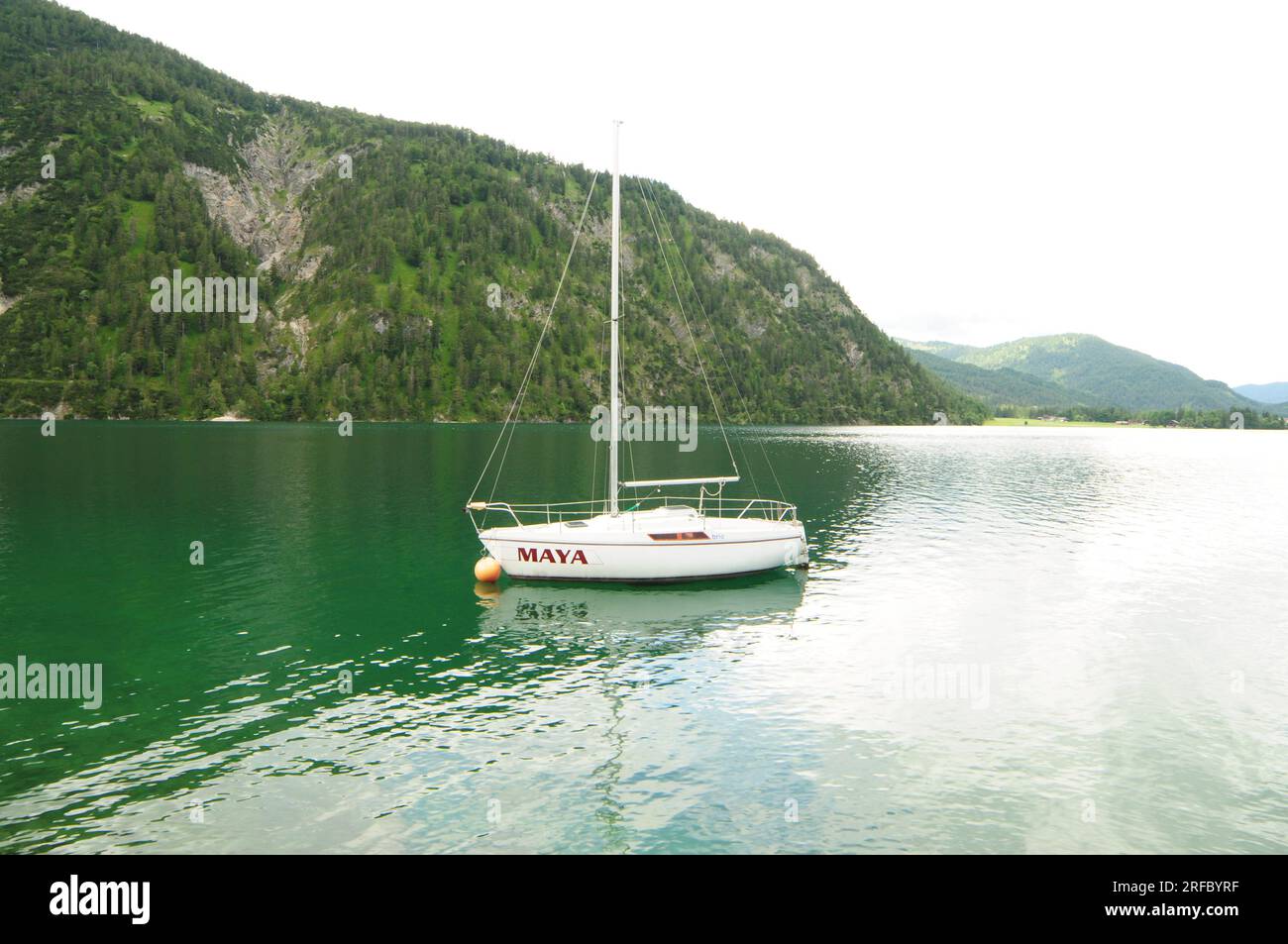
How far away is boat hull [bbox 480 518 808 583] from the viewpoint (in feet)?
119

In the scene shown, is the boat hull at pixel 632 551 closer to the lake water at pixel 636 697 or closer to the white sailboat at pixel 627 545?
the white sailboat at pixel 627 545

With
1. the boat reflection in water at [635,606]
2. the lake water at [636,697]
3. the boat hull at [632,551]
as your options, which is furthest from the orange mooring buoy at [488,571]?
the lake water at [636,697]

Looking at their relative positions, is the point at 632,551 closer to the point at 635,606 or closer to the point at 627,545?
the point at 627,545

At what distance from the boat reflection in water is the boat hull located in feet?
2.65

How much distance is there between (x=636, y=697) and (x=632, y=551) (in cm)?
1322

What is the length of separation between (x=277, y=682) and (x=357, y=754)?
7.10 metres

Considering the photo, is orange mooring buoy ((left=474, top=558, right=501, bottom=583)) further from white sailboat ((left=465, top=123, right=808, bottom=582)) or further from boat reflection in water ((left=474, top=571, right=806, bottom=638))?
boat reflection in water ((left=474, top=571, right=806, bottom=638))

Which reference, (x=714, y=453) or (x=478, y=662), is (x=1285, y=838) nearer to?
(x=478, y=662)

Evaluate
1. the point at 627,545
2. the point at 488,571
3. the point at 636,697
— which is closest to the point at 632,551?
the point at 627,545

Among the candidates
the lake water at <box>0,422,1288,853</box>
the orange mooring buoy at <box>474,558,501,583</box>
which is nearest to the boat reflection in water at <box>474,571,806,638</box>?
the lake water at <box>0,422,1288,853</box>

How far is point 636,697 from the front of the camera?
23.5 meters
